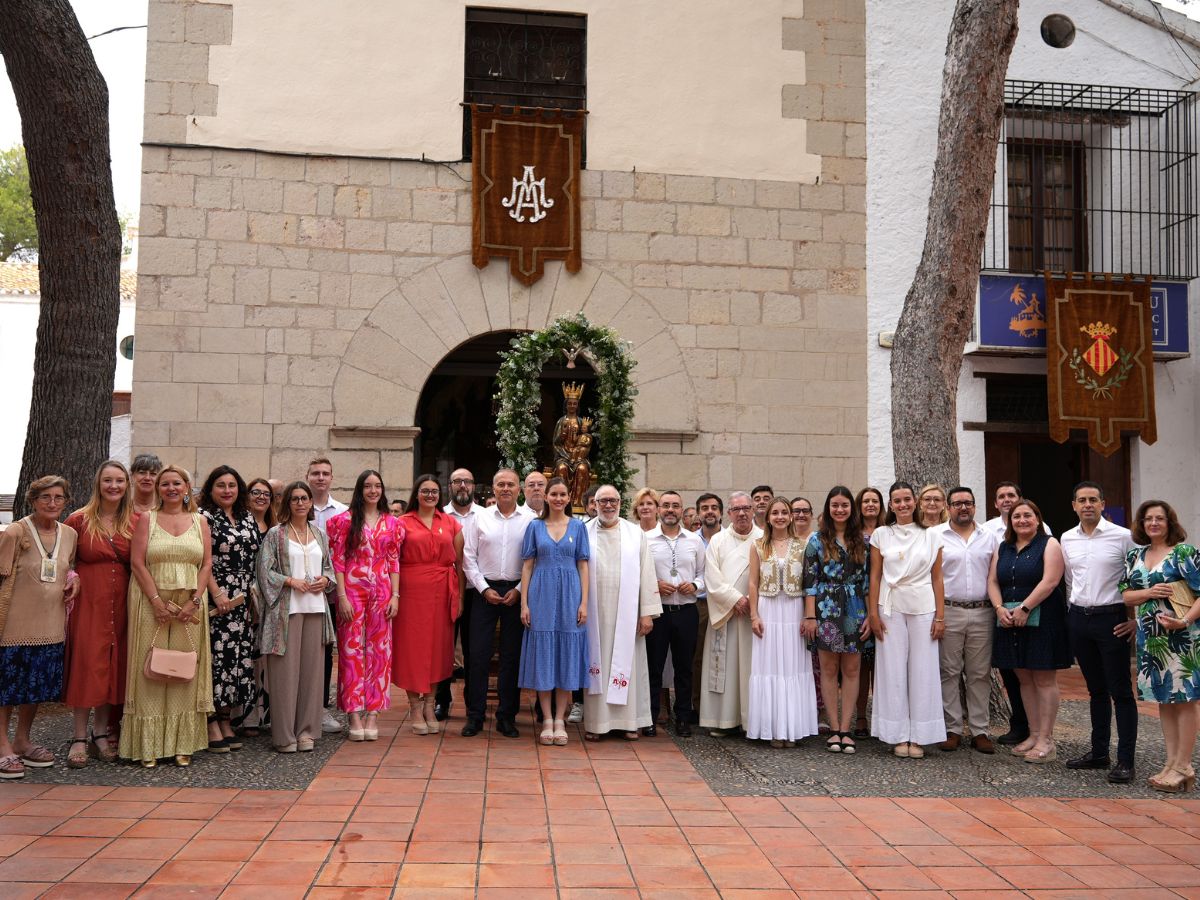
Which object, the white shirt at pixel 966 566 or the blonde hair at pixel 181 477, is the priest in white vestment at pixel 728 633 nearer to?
the white shirt at pixel 966 566

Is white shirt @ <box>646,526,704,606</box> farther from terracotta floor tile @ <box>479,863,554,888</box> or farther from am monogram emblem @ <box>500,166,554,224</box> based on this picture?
am monogram emblem @ <box>500,166,554,224</box>

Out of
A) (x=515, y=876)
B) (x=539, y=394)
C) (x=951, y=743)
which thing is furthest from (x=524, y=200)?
(x=515, y=876)

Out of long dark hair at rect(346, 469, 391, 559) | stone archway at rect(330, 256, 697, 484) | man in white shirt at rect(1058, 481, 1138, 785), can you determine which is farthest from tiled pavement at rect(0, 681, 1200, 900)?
stone archway at rect(330, 256, 697, 484)

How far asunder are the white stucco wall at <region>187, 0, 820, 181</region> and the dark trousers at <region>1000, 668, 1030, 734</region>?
19.3ft

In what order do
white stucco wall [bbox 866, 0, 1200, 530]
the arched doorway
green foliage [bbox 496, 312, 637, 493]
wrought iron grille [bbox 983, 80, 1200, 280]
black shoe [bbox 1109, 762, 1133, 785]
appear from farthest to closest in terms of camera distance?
the arched doorway
wrought iron grille [bbox 983, 80, 1200, 280]
white stucco wall [bbox 866, 0, 1200, 530]
green foliage [bbox 496, 312, 637, 493]
black shoe [bbox 1109, 762, 1133, 785]

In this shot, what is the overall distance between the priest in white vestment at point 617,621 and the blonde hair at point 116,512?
9.12ft

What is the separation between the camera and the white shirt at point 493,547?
285 inches

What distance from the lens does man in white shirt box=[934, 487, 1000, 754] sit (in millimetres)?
6961

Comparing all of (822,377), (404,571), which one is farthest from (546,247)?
(404,571)

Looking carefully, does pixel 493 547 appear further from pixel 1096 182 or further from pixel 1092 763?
pixel 1096 182

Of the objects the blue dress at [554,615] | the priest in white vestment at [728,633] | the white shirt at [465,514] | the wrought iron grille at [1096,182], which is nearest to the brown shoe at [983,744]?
the priest in white vestment at [728,633]

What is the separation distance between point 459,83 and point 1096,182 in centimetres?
691

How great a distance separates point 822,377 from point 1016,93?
148 inches

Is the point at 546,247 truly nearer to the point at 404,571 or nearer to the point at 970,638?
the point at 404,571
